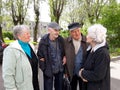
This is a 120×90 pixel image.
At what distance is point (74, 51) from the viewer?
578cm

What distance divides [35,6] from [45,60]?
2863 cm

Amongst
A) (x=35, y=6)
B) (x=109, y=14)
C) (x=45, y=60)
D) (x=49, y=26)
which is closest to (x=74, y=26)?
(x=49, y=26)

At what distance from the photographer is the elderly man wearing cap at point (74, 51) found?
225 inches

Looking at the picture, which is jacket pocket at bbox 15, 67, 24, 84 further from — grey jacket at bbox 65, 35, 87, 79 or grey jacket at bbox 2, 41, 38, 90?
grey jacket at bbox 65, 35, 87, 79

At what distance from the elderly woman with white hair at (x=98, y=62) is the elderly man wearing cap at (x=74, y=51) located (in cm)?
101

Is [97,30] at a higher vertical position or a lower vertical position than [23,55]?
higher

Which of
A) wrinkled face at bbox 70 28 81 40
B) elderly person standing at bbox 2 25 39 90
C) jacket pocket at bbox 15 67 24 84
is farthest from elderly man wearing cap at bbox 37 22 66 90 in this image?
jacket pocket at bbox 15 67 24 84

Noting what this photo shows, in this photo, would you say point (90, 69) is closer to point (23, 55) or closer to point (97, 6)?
point (23, 55)

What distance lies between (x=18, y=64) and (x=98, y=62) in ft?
4.06

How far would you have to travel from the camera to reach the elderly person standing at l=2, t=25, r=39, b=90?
14.2 ft

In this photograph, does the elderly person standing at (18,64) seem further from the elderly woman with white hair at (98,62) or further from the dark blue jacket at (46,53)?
the dark blue jacket at (46,53)

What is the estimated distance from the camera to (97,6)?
3403cm

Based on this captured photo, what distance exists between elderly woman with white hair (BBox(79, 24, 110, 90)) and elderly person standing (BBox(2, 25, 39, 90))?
0.97 meters

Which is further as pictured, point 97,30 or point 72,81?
point 72,81
